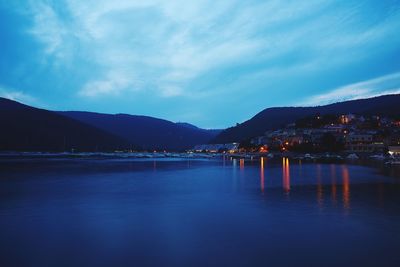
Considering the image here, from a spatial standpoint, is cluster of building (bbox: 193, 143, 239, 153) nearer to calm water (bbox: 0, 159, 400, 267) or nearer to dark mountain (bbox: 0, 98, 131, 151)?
dark mountain (bbox: 0, 98, 131, 151)

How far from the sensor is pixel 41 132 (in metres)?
126

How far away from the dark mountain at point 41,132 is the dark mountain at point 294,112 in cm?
6474

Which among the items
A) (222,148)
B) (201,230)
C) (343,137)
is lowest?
(201,230)

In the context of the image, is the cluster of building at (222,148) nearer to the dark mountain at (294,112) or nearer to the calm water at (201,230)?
the dark mountain at (294,112)

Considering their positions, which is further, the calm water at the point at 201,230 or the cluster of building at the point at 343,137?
the cluster of building at the point at 343,137

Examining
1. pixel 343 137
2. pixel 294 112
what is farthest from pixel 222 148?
pixel 343 137

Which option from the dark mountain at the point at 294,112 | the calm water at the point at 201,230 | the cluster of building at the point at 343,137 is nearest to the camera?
the calm water at the point at 201,230

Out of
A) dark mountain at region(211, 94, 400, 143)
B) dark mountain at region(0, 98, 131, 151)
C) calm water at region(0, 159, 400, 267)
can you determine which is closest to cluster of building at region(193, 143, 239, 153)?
dark mountain at region(211, 94, 400, 143)

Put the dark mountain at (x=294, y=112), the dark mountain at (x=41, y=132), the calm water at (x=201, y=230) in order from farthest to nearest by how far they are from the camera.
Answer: the dark mountain at (x=294, y=112), the dark mountain at (x=41, y=132), the calm water at (x=201, y=230)

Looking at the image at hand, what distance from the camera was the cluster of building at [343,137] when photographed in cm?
8669

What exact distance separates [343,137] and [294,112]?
266ft

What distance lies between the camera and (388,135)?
9000 cm

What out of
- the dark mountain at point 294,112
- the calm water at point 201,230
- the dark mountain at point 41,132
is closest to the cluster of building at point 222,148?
the dark mountain at point 294,112

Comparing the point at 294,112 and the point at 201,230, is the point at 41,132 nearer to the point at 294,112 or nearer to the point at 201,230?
the point at 294,112
